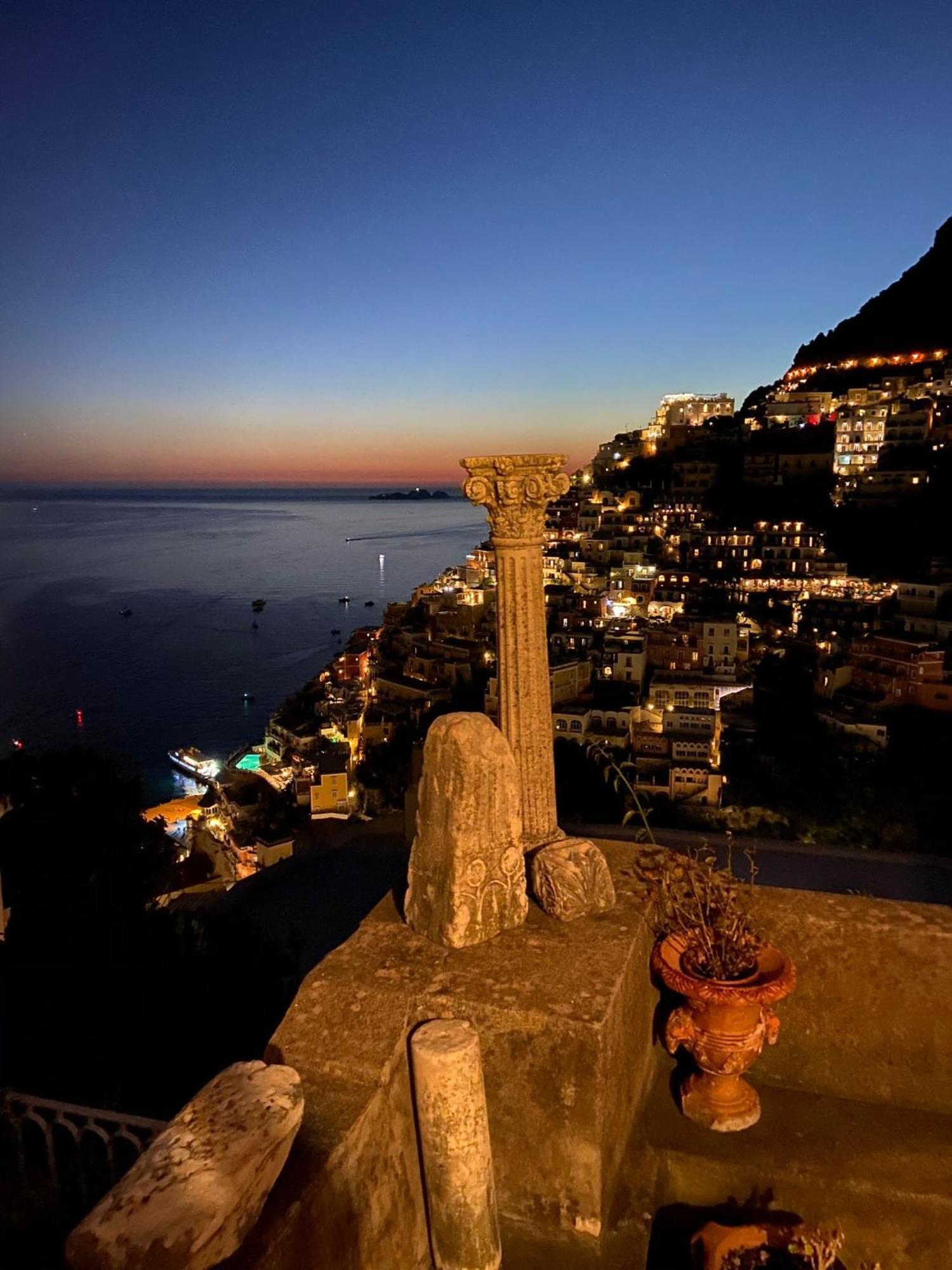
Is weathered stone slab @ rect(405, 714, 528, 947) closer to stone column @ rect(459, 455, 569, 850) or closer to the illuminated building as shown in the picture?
stone column @ rect(459, 455, 569, 850)

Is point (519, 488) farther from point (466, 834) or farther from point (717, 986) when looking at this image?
point (717, 986)

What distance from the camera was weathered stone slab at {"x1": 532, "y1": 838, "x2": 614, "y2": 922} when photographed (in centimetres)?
298

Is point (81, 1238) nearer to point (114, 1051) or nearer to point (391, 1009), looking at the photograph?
point (391, 1009)

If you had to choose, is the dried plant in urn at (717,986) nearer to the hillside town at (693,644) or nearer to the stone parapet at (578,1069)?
the stone parapet at (578,1069)

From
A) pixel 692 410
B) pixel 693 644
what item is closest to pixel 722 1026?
pixel 693 644

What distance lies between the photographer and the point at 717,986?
2633 millimetres

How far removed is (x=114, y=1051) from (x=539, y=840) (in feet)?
13.5

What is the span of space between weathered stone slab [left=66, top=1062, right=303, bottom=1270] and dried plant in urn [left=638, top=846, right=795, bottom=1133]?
1440 mm

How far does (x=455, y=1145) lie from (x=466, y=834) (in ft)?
3.14

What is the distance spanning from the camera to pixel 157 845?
36.8ft

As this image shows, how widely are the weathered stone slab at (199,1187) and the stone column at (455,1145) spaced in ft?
1.58

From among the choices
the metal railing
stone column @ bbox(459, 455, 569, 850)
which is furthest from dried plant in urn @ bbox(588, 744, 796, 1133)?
the metal railing

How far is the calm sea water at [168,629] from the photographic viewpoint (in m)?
41.7

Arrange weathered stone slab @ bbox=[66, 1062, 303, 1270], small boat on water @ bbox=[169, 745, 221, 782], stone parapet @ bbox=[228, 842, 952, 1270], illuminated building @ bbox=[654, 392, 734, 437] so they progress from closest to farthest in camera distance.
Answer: weathered stone slab @ bbox=[66, 1062, 303, 1270], stone parapet @ bbox=[228, 842, 952, 1270], small boat on water @ bbox=[169, 745, 221, 782], illuminated building @ bbox=[654, 392, 734, 437]
